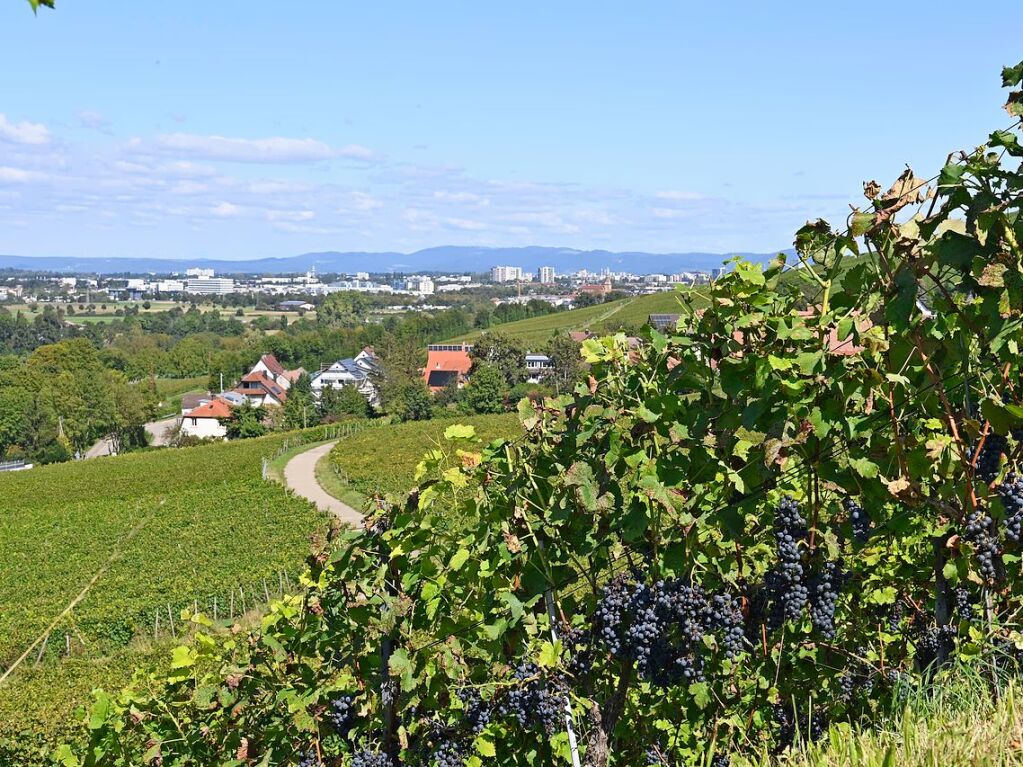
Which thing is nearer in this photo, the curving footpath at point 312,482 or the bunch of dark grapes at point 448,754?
the bunch of dark grapes at point 448,754

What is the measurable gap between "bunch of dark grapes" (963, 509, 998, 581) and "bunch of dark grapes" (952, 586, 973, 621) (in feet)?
0.82

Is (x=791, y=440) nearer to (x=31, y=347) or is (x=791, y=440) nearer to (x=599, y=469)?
(x=599, y=469)

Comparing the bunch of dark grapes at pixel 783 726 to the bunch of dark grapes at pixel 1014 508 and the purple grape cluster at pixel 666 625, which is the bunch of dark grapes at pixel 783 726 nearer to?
the purple grape cluster at pixel 666 625

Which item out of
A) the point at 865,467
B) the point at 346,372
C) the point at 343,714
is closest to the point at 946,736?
the point at 865,467

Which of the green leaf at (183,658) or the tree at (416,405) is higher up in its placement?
the green leaf at (183,658)

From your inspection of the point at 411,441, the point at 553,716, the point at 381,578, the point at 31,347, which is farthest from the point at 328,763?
the point at 31,347

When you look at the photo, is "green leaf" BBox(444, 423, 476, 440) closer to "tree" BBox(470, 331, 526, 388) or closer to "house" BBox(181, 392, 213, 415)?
"tree" BBox(470, 331, 526, 388)

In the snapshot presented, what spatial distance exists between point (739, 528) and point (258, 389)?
109168 millimetres

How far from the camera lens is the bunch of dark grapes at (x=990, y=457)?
347 cm

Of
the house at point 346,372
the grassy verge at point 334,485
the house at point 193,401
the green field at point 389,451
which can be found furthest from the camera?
the house at point 346,372

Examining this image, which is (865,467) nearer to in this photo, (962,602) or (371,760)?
(962,602)

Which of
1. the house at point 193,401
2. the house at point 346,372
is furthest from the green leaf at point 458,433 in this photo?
the house at point 193,401

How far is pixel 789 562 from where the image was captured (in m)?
3.43

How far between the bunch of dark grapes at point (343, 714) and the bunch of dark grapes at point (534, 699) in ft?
2.82
